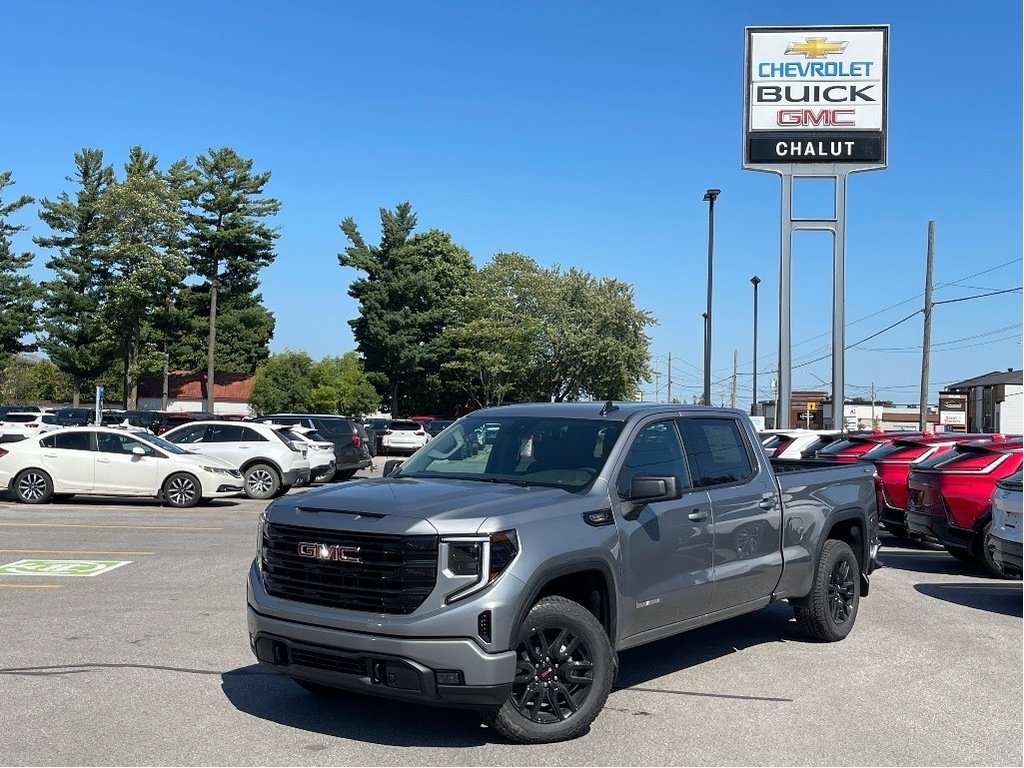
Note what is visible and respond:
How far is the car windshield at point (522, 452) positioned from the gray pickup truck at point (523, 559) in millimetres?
13

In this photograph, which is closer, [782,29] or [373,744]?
[373,744]

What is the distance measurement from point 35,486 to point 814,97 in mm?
21490

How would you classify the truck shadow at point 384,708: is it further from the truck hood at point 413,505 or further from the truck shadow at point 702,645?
the truck hood at point 413,505

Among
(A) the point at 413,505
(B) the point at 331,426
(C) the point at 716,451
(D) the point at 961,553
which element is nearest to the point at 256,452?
(B) the point at 331,426

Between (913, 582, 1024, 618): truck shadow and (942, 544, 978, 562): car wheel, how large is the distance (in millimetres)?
965

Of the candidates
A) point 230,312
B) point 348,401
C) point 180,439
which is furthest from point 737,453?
point 230,312

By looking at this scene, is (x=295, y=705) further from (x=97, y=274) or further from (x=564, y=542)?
(x=97, y=274)

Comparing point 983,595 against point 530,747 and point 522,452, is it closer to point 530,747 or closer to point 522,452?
point 522,452

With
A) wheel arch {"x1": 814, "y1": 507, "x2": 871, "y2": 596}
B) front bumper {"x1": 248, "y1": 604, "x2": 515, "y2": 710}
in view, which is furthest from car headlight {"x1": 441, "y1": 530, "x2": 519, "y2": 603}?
wheel arch {"x1": 814, "y1": 507, "x2": 871, "y2": 596}

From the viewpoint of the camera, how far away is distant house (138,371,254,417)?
78625mm

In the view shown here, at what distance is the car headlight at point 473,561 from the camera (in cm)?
558

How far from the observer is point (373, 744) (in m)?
5.92

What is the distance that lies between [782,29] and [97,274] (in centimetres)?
4976

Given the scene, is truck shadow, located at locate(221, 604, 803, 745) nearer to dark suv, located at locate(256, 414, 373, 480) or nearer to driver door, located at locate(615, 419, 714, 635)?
driver door, located at locate(615, 419, 714, 635)
